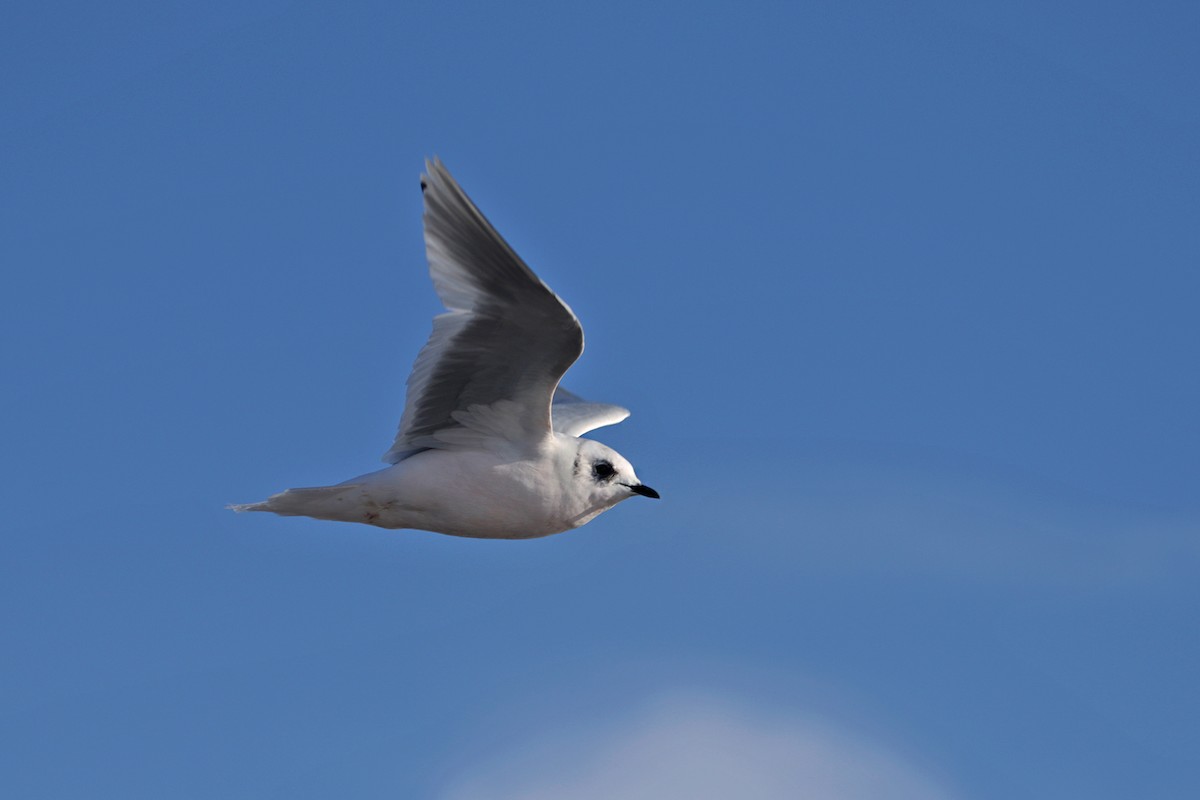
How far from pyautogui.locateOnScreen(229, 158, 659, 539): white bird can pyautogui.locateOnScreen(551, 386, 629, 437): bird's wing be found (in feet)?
5.65

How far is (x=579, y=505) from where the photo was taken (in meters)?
10.2

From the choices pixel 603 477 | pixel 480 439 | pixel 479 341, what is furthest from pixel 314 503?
pixel 603 477

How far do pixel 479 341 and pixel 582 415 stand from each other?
3.00 metres

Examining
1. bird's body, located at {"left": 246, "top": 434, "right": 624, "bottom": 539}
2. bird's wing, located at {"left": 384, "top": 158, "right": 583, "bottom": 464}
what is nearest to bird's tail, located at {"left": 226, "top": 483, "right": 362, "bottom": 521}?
bird's body, located at {"left": 246, "top": 434, "right": 624, "bottom": 539}

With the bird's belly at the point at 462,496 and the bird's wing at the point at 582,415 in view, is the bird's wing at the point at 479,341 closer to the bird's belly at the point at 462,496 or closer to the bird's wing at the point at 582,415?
the bird's belly at the point at 462,496

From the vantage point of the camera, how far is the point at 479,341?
9.51 m

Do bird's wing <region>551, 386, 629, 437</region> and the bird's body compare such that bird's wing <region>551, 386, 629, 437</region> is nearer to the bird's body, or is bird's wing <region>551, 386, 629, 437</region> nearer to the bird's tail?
the bird's body

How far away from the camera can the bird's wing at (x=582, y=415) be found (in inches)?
476

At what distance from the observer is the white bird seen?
930 centimetres

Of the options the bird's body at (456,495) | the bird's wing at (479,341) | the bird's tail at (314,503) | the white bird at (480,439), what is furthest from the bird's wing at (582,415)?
the bird's tail at (314,503)

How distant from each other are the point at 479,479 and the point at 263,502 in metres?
1.35

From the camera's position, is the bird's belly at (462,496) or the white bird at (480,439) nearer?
the white bird at (480,439)

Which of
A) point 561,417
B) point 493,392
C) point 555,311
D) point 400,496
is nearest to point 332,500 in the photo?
point 400,496

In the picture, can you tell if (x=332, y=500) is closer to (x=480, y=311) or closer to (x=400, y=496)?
(x=400, y=496)
